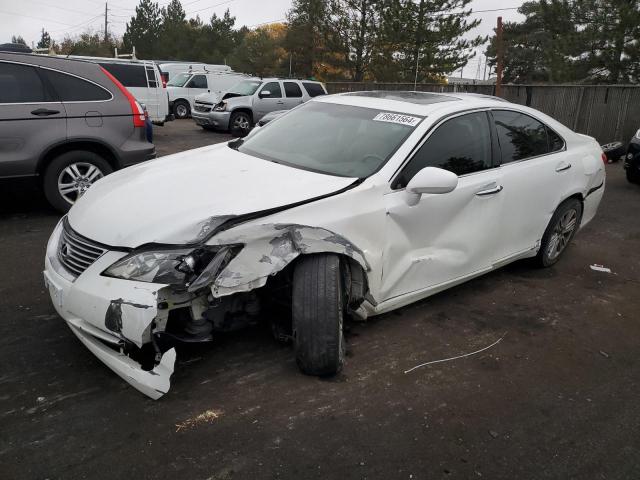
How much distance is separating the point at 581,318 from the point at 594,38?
58.8ft

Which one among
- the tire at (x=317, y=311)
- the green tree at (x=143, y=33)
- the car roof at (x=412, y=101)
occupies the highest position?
the green tree at (x=143, y=33)

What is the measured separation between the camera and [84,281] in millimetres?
2652

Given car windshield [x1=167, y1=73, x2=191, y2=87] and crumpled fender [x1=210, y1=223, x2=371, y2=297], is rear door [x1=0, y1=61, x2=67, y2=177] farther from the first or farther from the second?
car windshield [x1=167, y1=73, x2=191, y2=87]

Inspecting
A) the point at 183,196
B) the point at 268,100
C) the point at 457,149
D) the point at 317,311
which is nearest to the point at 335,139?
the point at 457,149

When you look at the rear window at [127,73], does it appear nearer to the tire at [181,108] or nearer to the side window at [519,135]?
the tire at [181,108]

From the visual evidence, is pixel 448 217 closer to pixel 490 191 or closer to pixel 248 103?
pixel 490 191

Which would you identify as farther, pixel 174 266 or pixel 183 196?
pixel 183 196

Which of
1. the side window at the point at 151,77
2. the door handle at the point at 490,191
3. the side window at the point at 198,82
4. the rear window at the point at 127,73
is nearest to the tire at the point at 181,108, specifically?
the side window at the point at 198,82

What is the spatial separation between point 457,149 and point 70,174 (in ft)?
14.0

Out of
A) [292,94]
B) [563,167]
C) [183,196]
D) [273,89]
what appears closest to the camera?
[183,196]

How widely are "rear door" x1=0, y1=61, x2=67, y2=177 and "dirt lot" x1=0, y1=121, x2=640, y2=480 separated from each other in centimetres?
187

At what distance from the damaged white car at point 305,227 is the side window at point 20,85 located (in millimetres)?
2688

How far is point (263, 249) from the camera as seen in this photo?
2.71m

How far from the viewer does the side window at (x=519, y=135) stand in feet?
13.5
